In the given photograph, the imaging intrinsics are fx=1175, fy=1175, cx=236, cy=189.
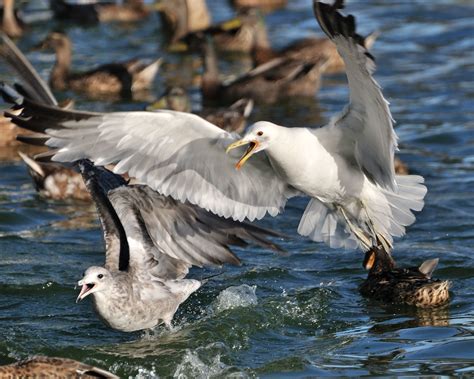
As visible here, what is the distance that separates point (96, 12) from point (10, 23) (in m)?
2.00

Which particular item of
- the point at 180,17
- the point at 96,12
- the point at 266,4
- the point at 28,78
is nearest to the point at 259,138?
the point at 28,78

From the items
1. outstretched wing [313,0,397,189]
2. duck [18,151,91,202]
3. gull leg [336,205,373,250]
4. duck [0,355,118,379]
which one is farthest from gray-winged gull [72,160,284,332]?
duck [18,151,91,202]

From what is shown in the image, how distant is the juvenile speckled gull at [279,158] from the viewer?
26.6 feet

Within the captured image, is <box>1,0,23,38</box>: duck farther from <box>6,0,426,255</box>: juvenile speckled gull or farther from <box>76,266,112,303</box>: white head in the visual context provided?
<box>76,266,112,303</box>: white head

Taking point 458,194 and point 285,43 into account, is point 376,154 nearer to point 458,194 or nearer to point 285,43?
point 458,194

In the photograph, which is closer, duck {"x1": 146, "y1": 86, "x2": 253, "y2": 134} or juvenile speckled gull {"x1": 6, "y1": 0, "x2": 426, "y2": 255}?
juvenile speckled gull {"x1": 6, "y1": 0, "x2": 426, "y2": 255}

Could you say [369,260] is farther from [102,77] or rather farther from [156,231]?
[102,77]

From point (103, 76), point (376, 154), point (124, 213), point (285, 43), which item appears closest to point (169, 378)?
point (124, 213)

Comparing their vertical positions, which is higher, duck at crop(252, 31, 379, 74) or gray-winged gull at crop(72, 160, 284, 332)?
gray-winged gull at crop(72, 160, 284, 332)

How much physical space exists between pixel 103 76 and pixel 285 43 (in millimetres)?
→ 4839

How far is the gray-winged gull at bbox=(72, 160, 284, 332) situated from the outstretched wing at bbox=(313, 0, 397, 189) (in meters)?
1.18

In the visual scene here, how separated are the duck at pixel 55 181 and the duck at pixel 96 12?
10.1 metres

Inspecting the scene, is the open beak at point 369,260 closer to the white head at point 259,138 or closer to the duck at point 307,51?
the white head at point 259,138

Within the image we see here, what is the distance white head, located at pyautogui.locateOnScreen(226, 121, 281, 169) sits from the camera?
26.8ft
